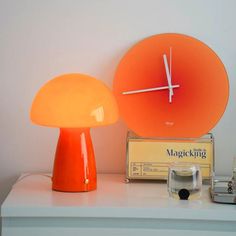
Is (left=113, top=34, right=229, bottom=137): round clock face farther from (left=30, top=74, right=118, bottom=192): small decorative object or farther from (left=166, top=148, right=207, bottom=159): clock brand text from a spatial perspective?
(left=30, top=74, right=118, bottom=192): small decorative object

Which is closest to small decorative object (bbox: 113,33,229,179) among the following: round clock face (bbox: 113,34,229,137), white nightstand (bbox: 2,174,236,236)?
round clock face (bbox: 113,34,229,137)

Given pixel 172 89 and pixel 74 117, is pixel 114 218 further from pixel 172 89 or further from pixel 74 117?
pixel 172 89

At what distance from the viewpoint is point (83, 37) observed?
1.57 metres

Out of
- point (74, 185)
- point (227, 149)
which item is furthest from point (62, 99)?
point (227, 149)

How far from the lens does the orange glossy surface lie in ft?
4.16

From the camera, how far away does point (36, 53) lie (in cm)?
157

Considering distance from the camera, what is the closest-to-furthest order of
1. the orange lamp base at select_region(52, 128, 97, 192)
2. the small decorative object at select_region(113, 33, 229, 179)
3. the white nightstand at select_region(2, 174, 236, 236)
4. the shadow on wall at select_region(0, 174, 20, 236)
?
1. the white nightstand at select_region(2, 174, 236, 236)
2. the orange lamp base at select_region(52, 128, 97, 192)
3. the small decorative object at select_region(113, 33, 229, 179)
4. the shadow on wall at select_region(0, 174, 20, 236)

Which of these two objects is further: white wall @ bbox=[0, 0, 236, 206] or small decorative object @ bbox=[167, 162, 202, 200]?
white wall @ bbox=[0, 0, 236, 206]

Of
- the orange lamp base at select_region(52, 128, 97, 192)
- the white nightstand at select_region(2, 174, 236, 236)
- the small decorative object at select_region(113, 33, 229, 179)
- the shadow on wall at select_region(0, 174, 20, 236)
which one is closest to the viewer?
the white nightstand at select_region(2, 174, 236, 236)

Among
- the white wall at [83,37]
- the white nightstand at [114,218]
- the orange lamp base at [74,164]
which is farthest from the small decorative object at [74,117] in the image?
the white wall at [83,37]

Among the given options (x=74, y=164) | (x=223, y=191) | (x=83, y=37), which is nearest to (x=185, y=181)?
(x=223, y=191)

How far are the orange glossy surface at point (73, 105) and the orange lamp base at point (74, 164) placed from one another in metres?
0.08

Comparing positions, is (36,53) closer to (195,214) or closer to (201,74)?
(201,74)

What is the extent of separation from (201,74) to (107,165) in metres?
0.38
